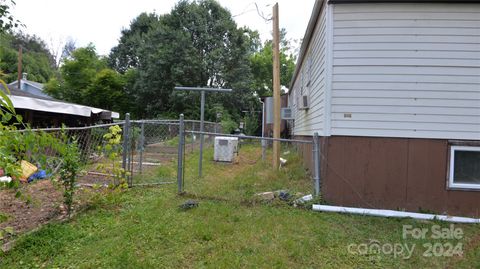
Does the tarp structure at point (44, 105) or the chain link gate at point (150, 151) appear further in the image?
the tarp structure at point (44, 105)

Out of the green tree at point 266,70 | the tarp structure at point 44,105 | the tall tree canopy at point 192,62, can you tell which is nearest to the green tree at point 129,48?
the tall tree canopy at point 192,62

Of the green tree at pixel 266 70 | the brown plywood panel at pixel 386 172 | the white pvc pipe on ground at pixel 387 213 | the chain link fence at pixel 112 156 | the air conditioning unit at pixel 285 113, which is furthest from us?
the green tree at pixel 266 70

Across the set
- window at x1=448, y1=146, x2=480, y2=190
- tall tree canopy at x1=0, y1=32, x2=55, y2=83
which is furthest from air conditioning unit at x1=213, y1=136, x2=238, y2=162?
tall tree canopy at x1=0, y1=32, x2=55, y2=83

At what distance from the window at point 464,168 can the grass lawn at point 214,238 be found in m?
0.69

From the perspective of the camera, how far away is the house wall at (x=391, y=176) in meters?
5.13

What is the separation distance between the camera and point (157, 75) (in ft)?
80.4

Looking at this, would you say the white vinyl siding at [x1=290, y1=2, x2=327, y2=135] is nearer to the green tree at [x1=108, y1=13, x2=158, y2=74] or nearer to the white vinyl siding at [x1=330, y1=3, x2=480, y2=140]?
the white vinyl siding at [x1=330, y1=3, x2=480, y2=140]

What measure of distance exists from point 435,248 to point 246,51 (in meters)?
23.3

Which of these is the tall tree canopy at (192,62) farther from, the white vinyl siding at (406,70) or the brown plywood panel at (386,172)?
the brown plywood panel at (386,172)

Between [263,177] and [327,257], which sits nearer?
[327,257]

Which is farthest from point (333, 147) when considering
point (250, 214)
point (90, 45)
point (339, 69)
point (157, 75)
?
point (90, 45)

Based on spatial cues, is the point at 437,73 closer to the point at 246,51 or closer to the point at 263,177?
the point at 263,177

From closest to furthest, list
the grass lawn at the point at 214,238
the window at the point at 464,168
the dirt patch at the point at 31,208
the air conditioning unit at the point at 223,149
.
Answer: the grass lawn at the point at 214,238, the dirt patch at the point at 31,208, the window at the point at 464,168, the air conditioning unit at the point at 223,149

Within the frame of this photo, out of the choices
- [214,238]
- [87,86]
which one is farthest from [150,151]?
[87,86]
